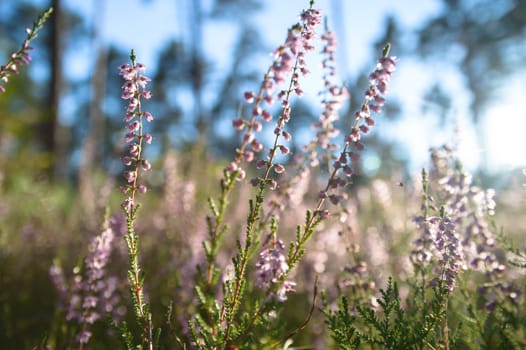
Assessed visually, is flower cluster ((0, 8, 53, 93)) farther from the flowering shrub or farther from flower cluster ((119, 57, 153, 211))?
flower cluster ((119, 57, 153, 211))

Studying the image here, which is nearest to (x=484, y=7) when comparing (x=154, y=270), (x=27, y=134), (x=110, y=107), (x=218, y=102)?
(x=218, y=102)

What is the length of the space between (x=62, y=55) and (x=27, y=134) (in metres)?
2.55

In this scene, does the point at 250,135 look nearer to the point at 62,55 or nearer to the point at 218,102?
the point at 62,55

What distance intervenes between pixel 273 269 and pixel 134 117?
0.74m

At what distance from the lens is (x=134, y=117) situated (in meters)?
1.62

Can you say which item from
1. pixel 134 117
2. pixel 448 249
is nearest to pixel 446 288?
pixel 448 249

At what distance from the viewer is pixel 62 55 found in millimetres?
12477

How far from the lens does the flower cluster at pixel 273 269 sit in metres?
1.39

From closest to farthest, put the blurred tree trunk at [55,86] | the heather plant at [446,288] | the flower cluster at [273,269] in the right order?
the flower cluster at [273,269]
the heather plant at [446,288]
the blurred tree trunk at [55,86]

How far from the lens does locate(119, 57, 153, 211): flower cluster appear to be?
1.52 m

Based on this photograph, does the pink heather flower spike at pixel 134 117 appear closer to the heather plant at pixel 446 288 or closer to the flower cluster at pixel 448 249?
the heather plant at pixel 446 288

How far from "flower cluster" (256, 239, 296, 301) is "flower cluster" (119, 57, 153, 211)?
0.47 meters

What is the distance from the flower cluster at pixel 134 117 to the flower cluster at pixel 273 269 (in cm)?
47

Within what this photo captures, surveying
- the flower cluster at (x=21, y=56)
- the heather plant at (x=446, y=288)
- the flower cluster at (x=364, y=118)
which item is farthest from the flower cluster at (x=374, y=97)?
the flower cluster at (x=21, y=56)
